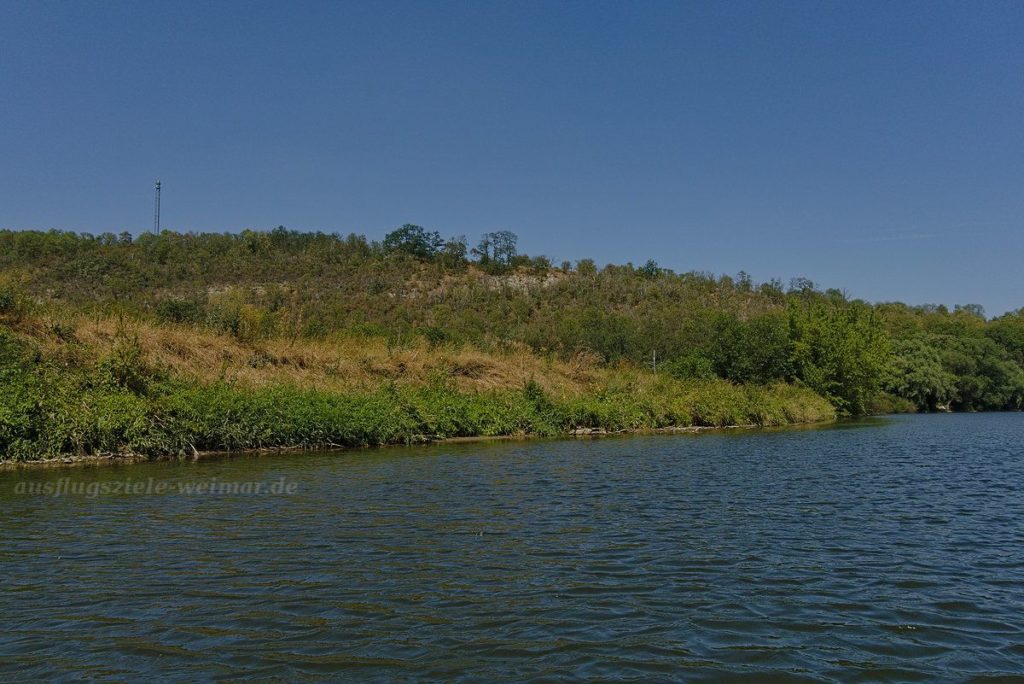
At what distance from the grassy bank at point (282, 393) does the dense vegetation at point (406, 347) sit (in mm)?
85

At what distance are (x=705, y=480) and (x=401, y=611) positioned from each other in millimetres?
11666

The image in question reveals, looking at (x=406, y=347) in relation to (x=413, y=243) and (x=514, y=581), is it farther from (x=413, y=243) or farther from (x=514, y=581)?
(x=413, y=243)

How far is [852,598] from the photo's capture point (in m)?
8.36

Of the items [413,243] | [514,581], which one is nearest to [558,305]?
[413,243]

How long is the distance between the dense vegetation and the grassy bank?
0.28 ft

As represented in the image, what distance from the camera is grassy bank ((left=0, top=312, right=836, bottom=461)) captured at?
20672mm

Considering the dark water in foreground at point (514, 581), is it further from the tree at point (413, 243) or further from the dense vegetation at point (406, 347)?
the tree at point (413, 243)

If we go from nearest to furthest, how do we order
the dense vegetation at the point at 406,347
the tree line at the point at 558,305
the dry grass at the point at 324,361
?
the dense vegetation at the point at 406,347
the dry grass at the point at 324,361
the tree line at the point at 558,305

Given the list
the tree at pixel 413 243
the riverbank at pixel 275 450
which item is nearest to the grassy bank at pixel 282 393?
the riverbank at pixel 275 450

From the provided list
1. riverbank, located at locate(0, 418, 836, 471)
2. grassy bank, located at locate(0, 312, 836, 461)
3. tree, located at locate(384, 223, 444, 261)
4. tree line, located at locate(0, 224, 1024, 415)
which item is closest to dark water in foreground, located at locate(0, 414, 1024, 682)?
riverbank, located at locate(0, 418, 836, 471)

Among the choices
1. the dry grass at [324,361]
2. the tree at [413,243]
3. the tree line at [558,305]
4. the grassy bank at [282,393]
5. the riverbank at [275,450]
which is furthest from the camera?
the tree at [413,243]

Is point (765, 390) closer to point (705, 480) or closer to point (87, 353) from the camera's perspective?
point (705, 480)

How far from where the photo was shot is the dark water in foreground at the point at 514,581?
21.2ft

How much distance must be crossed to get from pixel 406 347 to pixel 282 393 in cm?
1174
